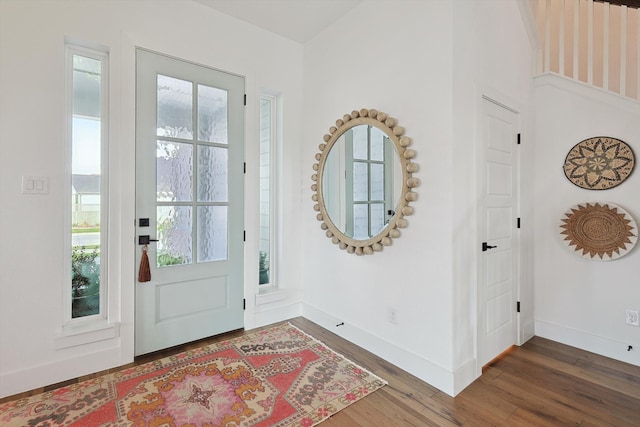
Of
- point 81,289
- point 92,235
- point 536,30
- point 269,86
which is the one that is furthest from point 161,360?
point 536,30

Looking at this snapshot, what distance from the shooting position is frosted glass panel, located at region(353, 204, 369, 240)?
8.56 ft

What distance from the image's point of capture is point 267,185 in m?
3.29

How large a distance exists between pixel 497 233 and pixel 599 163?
102cm

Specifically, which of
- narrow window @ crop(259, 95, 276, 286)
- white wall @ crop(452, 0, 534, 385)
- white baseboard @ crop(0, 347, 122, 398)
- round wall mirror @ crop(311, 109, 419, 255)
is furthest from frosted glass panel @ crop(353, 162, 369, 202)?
white baseboard @ crop(0, 347, 122, 398)

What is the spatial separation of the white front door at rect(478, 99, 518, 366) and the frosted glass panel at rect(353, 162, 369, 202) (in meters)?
0.84

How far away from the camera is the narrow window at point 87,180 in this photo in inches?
89.4

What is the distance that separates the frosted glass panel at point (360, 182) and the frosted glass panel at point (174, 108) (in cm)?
140

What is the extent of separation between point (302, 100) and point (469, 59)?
168cm

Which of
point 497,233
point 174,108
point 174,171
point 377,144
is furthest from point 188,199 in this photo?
point 497,233

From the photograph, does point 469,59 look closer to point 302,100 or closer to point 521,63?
point 521,63

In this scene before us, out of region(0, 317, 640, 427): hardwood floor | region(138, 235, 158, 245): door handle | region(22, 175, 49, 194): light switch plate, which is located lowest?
region(0, 317, 640, 427): hardwood floor

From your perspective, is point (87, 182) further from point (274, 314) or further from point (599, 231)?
point (599, 231)

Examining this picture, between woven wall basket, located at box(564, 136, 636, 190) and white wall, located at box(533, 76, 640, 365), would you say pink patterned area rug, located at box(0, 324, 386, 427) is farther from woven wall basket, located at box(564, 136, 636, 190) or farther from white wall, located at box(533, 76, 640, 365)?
woven wall basket, located at box(564, 136, 636, 190)

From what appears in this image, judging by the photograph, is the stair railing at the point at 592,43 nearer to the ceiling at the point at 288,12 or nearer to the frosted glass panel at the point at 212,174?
the ceiling at the point at 288,12
